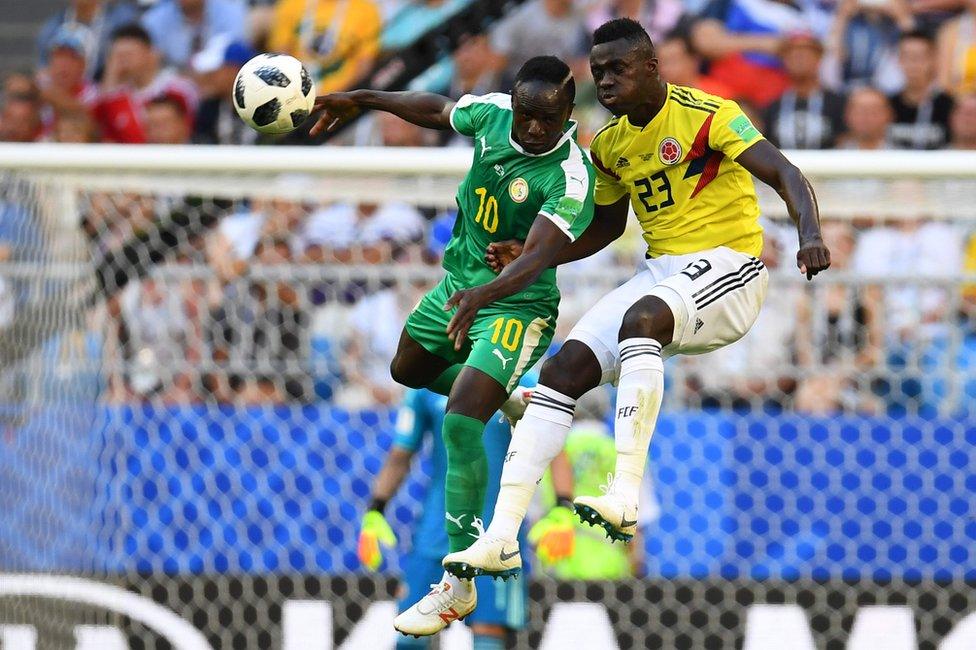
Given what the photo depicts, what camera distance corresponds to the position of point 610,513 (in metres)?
4.79

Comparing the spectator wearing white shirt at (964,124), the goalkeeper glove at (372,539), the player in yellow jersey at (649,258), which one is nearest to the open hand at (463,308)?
the player in yellow jersey at (649,258)

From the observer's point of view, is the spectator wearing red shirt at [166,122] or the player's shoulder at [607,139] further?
the spectator wearing red shirt at [166,122]

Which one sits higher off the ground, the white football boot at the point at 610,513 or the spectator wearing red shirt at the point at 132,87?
the spectator wearing red shirt at the point at 132,87

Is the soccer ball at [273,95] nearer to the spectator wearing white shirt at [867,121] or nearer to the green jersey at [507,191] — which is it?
the green jersey at [507,191]

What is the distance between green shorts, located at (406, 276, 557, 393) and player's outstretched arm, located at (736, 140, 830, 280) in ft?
2.96

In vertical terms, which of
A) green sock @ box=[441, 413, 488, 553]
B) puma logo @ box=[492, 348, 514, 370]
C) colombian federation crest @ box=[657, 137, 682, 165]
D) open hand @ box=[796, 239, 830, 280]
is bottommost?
green sock @ box=[441, 413, 488, 553]

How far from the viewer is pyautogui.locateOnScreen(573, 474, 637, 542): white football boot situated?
4754 millimetres

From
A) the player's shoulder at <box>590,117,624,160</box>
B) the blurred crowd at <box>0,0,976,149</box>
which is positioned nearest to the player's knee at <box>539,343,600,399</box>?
the player's shoulder at <box>590,117,624,160</box>

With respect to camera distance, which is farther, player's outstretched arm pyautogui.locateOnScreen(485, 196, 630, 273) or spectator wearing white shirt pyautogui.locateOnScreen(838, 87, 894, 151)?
spectator wearing white shirt pyautogui.locateOnScreen(838, 87, 894, 151)

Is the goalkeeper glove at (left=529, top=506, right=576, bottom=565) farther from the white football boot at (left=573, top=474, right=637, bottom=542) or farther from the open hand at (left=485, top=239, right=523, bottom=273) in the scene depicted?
the open hand at (left=485, top=239, right=523, bottom=273)

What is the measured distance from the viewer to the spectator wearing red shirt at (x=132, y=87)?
33.4 ft

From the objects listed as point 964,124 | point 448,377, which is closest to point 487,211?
point 448,377

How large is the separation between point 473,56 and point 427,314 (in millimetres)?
4662

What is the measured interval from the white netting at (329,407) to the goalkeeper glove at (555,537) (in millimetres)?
1734
